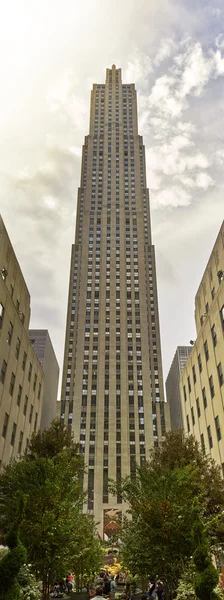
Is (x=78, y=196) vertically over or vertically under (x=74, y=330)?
over

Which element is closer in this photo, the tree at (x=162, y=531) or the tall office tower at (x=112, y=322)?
the tree at (x=162, y=531)

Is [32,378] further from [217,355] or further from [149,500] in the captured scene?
[149,500]

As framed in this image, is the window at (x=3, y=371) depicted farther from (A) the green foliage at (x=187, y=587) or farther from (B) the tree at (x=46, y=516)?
(A) the green foliage at (x=187, y=587)

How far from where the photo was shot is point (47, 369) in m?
120

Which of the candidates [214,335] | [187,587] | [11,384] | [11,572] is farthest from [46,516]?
[214,335]

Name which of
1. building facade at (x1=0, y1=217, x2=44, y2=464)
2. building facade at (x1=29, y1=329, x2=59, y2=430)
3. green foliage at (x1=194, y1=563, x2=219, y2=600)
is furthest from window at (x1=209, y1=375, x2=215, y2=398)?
building facade at (x1=29, y1=329, x2=59, y2=430)

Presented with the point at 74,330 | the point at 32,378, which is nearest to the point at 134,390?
the point at 74,330

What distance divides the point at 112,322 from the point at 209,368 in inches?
3092

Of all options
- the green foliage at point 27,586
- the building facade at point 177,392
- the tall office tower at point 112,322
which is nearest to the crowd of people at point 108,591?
the green foliage at point 27,586

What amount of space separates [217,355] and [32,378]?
2165 centimetres

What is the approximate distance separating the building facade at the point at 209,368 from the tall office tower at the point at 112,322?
57546mm

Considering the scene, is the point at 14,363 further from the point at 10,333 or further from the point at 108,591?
the point at 108,591

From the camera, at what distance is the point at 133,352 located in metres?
114

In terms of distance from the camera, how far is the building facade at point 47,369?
112375 millimetres
